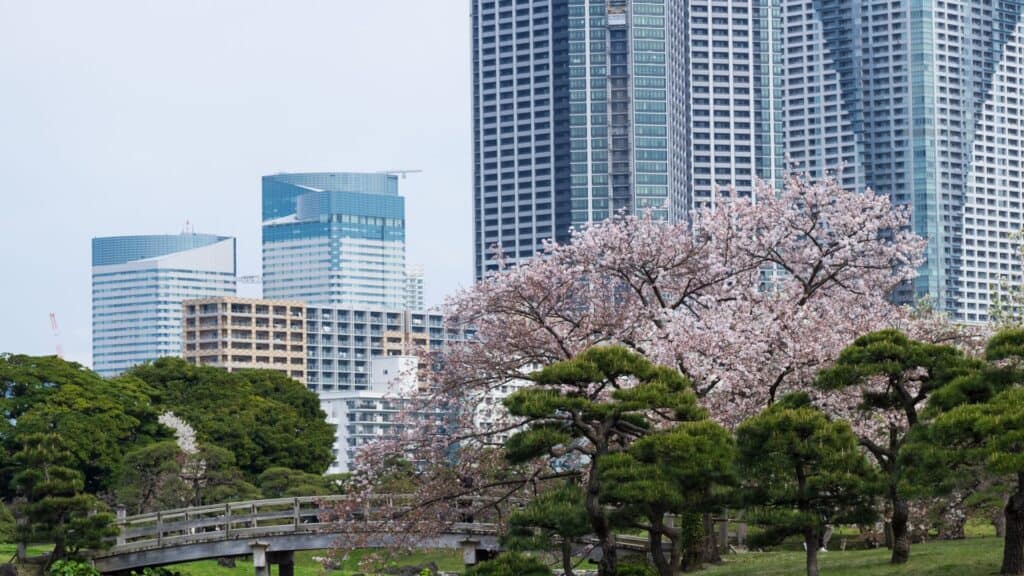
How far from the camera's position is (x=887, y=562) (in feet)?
108

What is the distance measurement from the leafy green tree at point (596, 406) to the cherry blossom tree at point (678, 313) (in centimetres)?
284

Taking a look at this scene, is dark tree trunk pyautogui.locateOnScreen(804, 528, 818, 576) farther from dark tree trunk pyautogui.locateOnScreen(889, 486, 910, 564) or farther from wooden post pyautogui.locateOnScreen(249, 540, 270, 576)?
wooden post pyautogui.locateOnScreen(249, 540, 270, 576)

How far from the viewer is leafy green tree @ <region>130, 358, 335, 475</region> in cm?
7325

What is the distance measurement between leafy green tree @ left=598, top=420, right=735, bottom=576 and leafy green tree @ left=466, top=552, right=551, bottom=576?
8.89 ft

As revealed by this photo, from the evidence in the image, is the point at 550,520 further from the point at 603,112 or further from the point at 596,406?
the point at 603,112

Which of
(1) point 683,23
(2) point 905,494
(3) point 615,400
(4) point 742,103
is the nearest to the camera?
(2) point 905,494

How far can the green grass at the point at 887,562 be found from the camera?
30.3 m

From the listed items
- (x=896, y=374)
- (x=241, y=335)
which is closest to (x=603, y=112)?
(x=241, y=335)

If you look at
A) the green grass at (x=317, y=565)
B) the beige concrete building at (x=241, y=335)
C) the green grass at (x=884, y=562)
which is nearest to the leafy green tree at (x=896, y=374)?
the green grass at (x=884, y=562)

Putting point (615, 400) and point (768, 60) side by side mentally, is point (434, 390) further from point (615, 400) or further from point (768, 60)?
point (768, 60)

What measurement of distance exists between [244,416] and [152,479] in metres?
17.9

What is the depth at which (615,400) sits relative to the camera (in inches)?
1259

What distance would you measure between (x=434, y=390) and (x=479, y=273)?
5650 inches

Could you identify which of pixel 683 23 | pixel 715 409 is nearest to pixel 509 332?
pixel 715 409
